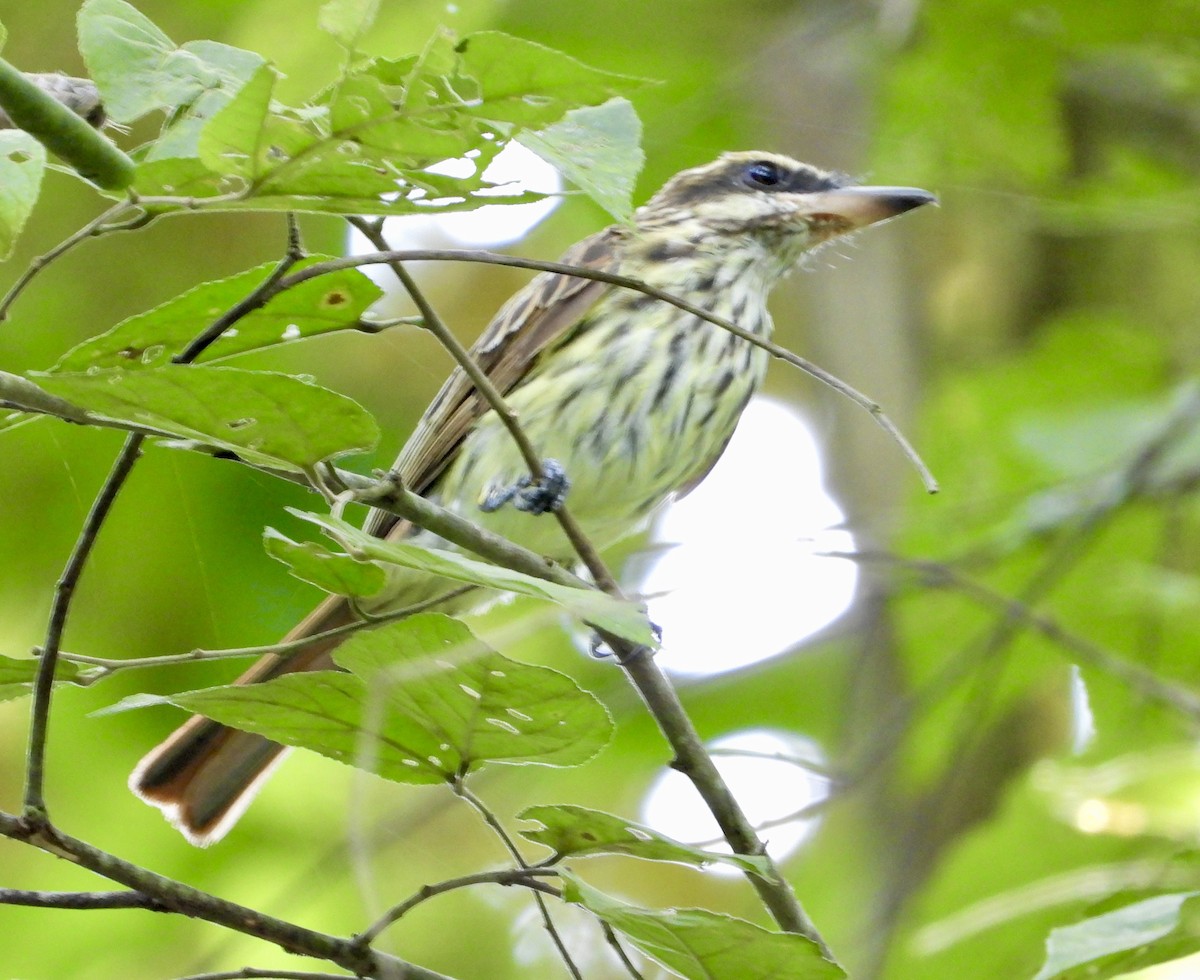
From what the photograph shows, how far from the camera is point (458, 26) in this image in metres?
3.42

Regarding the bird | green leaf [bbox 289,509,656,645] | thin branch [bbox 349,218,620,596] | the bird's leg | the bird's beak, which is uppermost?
the bird's beak

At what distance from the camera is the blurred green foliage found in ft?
9.38

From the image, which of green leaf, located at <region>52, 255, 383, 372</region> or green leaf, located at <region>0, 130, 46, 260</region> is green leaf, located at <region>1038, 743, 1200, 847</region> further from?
green leaf, located at <region>0, 130, 46, 260</region>

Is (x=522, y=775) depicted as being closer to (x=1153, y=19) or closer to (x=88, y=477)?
(x=88, y=477)

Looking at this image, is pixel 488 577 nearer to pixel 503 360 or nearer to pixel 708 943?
pixel 708 943

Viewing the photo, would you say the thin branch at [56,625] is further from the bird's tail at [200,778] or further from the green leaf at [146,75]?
the bird's tail at [200,778]

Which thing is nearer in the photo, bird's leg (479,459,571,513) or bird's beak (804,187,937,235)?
bird's leg (479,459,571,513)

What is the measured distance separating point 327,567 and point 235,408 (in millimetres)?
146

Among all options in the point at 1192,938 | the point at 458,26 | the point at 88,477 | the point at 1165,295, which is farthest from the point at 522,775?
the point at 1165,295

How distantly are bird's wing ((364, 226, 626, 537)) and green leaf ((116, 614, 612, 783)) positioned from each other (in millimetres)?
1363

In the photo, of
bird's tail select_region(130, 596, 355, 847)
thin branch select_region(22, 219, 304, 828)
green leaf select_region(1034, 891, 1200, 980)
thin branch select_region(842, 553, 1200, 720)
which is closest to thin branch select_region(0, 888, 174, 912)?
thin branch select_region(22, 219, 304, 828)

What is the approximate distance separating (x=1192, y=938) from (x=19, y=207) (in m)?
1.20

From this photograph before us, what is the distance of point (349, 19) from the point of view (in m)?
1.17

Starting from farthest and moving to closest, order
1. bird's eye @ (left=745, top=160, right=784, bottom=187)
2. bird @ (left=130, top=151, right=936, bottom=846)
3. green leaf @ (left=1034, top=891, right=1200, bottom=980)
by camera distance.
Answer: bird's eye @ (left=745, top=160, right=784, bottom=187), bird @ (left=130, top=151, right=936, bottom=846), green leaf @ (left=1034, top=891, right=1200, bottom=980)
